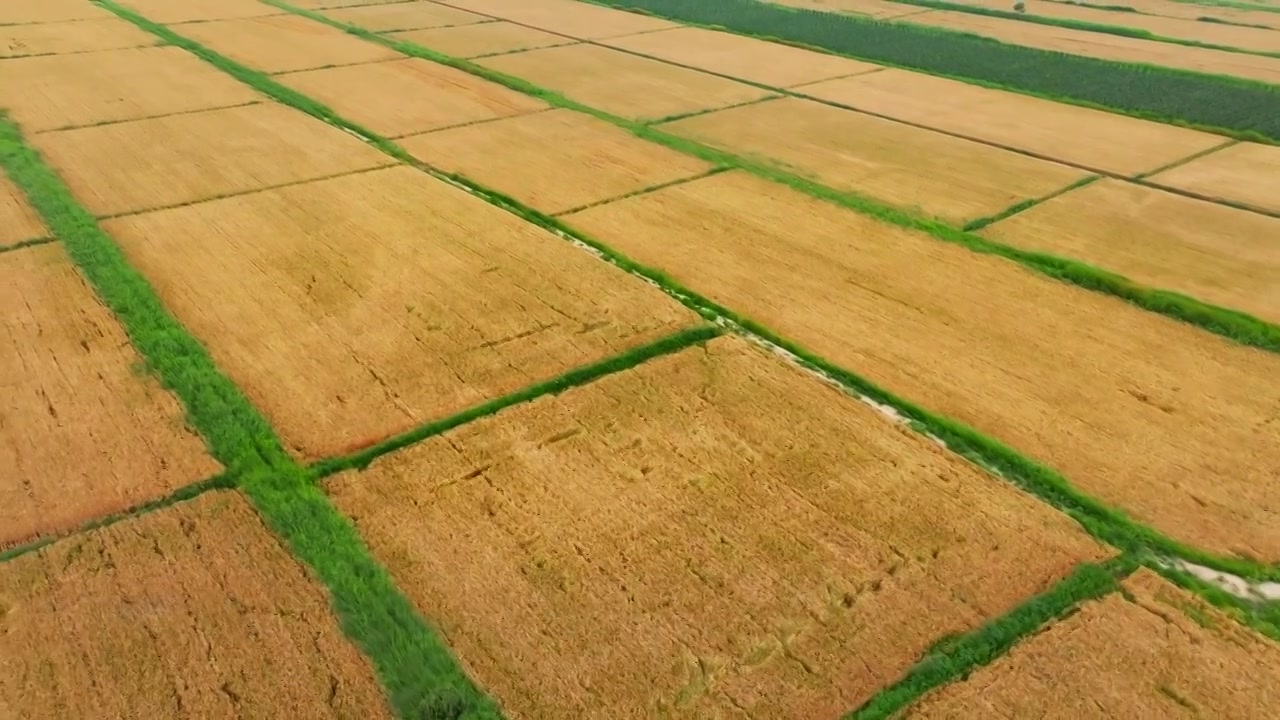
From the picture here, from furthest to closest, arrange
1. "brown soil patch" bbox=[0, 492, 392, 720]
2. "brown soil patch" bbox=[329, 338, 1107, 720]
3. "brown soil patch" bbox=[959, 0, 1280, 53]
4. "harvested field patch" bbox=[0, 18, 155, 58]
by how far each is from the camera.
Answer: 1. "brown soil patch" bbox=[959, 0, 1280, 53]
2. "harvested field patch" bbox=[0, 18, 155, 58]
3. "brown soil patch" bbox=[329, 338, 1107, 720]
4. "brown soil patch" bbox=[0, 492, 392, 720]

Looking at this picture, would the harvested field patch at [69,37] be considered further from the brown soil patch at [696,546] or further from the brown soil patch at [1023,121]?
the brown soil patch at [696,546]

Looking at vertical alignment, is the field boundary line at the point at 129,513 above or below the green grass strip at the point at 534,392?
below

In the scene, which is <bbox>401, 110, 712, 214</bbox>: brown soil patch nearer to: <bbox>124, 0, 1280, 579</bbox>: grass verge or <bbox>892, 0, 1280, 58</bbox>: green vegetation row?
<bbox>124, 0, 1280, 579</bbox>: grass verge

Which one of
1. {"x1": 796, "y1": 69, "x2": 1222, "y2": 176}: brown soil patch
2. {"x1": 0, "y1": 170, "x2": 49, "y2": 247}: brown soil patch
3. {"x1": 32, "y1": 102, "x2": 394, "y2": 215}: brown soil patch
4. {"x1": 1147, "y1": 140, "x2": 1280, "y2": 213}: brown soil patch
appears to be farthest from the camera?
{"x1": 796, "y1": 69, "x2": 1222, "y2": 176}: brown soil patch

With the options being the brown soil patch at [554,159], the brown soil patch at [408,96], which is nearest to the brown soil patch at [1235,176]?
the brown soil patch at [554,159]

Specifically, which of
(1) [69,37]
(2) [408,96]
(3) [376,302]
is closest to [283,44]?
(1) [69,37]

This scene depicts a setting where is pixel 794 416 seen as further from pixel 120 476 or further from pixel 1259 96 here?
pixel 1259 96

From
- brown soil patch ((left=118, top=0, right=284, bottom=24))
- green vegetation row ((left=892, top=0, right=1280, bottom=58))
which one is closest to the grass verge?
brown soil patch ((left=118, top=0, right=284, bottom=24))
